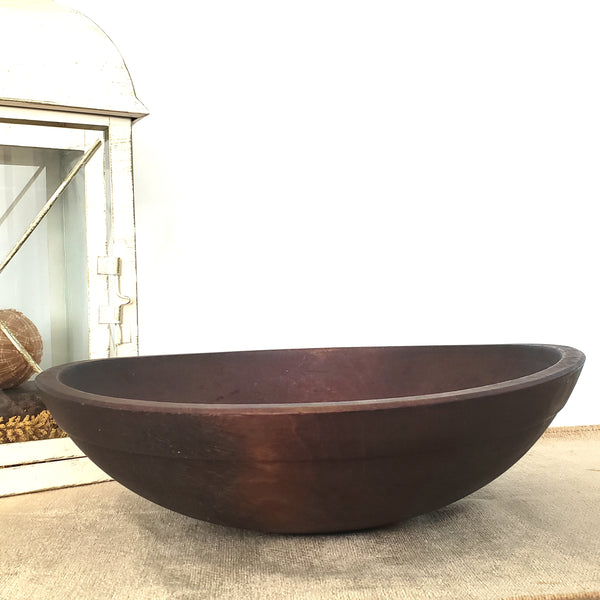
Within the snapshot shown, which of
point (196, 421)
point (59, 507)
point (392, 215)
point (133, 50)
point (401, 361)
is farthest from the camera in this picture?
point (392, 215)

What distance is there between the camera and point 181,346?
138cm

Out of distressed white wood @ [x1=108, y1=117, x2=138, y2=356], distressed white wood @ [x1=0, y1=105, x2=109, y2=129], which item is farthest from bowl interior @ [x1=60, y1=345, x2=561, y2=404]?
distressed white wood @ [x1=0, y1=105, x2=109, y2=129]

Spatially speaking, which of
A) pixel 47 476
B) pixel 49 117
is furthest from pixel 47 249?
pixel 47 476

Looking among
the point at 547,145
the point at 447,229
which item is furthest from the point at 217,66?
the point at 547,145

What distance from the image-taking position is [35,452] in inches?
38.7

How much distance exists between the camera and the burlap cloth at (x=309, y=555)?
0.60 meters

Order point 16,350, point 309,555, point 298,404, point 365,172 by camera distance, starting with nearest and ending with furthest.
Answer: point 298,404
point 309,555
point 16,350
point 365,172

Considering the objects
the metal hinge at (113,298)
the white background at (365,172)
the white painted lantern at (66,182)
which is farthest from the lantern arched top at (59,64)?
the white background at (365,172)

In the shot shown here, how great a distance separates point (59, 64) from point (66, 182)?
145 mm

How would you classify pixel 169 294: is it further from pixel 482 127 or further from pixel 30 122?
pixel 482 127

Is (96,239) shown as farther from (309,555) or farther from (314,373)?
(309,555)

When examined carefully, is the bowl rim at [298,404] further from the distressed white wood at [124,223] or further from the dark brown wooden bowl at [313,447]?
the distressed white wood at [124,223]

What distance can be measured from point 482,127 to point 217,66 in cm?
53

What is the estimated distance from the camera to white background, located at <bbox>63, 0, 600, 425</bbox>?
137 centimetres
